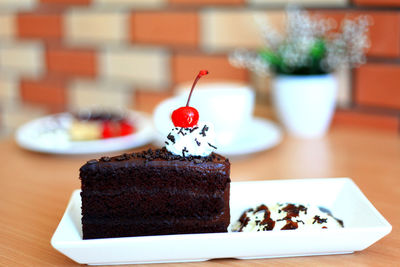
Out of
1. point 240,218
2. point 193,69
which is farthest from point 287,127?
point 240,218

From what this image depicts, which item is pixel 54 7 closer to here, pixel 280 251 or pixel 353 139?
pixel 353 139

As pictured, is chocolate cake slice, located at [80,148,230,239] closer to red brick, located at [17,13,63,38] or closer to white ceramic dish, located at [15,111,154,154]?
white ceramic dish, located at [15,111,154,154]

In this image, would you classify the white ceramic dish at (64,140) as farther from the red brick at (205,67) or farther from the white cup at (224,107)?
the red brick at (205,67)

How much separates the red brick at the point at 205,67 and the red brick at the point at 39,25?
637 mm

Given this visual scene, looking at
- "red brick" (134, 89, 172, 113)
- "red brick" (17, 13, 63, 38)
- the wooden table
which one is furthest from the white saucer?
"red brick" (17, 13, 63, 38)

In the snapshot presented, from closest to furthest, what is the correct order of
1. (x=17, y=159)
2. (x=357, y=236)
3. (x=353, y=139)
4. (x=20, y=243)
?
(x=357, y=236), (x=20, y=243), (x=17, y=159), (x=353, y=139)

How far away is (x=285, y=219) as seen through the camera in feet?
2.35

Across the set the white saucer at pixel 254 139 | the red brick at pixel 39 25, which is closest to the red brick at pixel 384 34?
the white saucer at pixel 254 139

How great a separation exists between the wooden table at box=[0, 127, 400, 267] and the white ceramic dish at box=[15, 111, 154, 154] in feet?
0.09

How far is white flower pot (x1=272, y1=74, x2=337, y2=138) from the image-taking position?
1.28 metres

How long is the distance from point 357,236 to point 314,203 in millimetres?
180

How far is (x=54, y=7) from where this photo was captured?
212 cm

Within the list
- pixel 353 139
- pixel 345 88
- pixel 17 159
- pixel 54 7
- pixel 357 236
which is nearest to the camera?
pixel 357 236

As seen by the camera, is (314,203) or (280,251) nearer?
(280,251)
